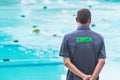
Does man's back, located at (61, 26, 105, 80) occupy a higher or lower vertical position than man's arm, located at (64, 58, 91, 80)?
higher

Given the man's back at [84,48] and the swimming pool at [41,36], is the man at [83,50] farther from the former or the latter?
the swimming pool at [41,36]

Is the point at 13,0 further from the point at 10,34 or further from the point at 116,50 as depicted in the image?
the point at 116,50

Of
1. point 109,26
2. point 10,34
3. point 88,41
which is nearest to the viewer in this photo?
point 88,41

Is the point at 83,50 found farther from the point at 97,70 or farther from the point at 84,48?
the point at 97,70

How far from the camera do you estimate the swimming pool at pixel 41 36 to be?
5.07 meters

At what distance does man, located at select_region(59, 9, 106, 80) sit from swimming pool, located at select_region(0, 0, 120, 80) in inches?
78.4

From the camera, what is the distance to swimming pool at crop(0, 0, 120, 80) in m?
5.07

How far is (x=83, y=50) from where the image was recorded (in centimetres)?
269

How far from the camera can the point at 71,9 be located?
11367 millimetres

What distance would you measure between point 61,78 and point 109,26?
4.19 m

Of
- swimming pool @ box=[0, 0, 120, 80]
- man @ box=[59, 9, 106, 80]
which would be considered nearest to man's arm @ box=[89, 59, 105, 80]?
man @ box=[59, 9, 106, 80]

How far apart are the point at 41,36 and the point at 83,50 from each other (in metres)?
4.65

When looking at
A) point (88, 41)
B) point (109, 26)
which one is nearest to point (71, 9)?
point (109, 26)

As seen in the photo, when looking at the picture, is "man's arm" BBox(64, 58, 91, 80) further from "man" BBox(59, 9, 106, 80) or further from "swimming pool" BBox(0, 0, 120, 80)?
"swimming pool" BBox(0, 0, 120, 80)
